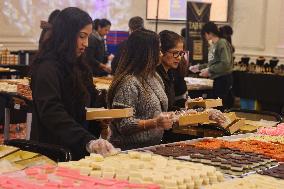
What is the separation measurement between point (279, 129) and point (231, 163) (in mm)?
1538

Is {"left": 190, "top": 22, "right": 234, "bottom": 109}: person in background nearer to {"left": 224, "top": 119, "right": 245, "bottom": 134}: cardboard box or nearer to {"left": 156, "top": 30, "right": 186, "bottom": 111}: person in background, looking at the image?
{"left": 224, "top": 119, "right": 245, "bottom": 134}: cardboard box

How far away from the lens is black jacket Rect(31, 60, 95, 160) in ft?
11.0

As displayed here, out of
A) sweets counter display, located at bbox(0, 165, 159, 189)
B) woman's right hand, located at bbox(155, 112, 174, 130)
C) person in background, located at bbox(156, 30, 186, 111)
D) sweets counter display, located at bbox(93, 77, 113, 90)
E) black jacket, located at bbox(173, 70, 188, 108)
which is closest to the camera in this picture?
sweets counter display, located at bbox(0, 165, 159, 189)

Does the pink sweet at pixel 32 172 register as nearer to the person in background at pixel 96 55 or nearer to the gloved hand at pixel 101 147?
the gloved hand at pixel 101 147

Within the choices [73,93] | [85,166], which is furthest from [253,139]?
[85,166]

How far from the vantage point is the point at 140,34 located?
3.95m

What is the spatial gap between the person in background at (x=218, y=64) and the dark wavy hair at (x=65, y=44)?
229 inches

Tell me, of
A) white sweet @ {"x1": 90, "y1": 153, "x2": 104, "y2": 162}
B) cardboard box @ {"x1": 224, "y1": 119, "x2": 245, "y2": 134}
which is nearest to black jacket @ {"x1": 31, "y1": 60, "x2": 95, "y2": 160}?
white sweet @ {"x1": 90, "y1": 153, "x2": 104, "y2": 162}

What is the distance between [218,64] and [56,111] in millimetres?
6181

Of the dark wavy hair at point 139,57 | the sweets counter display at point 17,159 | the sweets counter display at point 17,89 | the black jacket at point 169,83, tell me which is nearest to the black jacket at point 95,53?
the sweets counter display at point 17,89

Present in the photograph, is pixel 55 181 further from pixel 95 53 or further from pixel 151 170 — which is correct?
pixel 95 53

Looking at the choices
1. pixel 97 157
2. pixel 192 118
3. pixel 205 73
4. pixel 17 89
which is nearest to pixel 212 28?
pixel 205 73

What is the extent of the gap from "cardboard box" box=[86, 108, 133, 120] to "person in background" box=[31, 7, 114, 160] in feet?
0.18

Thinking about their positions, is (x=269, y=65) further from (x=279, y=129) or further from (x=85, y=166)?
(x=85, y=166)
